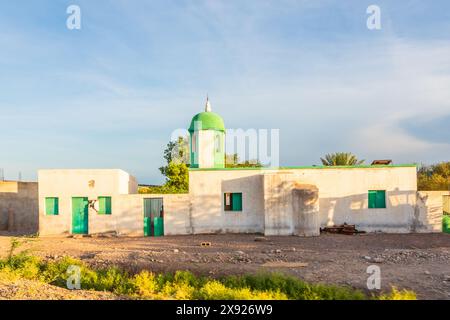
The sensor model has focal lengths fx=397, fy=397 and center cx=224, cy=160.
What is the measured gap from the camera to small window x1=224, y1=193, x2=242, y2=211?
19984 mm

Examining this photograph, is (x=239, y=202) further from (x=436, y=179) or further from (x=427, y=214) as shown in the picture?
(x=436, y=179)

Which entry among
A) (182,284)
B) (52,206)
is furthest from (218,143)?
(182,284)

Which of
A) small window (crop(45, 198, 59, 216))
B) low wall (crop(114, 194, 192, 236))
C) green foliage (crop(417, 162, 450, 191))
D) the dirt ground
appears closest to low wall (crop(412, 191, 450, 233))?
the dirt ground

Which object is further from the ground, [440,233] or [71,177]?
[71,177]

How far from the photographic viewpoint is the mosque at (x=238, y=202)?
19562 millimetres

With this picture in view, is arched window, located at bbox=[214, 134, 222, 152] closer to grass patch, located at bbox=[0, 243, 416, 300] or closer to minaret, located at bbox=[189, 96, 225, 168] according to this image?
minaret, located at bbox=[189, 96, 225, 168]

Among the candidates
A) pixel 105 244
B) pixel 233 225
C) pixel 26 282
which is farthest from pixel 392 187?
pixel 26 282

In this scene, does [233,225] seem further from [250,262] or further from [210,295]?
[210,295]

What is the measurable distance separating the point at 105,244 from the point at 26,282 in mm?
6598

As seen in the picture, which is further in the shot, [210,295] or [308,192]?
[308,192]

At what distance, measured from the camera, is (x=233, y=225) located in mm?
19781

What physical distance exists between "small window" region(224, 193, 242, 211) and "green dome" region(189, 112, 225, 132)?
6.03 meters

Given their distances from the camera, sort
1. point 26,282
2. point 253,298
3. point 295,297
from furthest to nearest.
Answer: point 26,282
point 295,297
point 253,298
